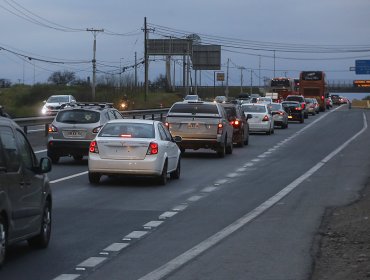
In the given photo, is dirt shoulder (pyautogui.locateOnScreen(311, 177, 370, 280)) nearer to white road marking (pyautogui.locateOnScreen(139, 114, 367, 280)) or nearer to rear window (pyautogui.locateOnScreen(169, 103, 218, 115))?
white road marking (pyautogui.locateOnScreen(139, 114, 367, 280))

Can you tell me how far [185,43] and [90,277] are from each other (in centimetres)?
9959

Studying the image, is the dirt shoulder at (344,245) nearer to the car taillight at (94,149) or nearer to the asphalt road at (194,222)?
the asphalt road at (194,222)

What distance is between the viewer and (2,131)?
402 inches

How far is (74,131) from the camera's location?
25594 mm

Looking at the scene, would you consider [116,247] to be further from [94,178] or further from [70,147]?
[70,147]

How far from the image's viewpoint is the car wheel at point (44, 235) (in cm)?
1162

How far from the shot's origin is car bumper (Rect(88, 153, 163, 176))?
20000mm

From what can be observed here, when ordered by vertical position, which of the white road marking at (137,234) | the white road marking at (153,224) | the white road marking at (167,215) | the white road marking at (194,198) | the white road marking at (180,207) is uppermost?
the white road marking at (137,234)

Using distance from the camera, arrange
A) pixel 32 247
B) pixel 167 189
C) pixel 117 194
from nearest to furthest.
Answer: pixel 32 247 → pixel 117 194 → pixel 167 189

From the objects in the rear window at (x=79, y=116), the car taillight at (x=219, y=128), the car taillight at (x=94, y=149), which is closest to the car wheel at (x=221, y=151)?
the car taillight at (x=219, y=128)

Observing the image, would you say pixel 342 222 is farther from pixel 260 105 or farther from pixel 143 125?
pixel 260 105

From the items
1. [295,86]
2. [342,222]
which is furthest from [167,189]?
[295,86]

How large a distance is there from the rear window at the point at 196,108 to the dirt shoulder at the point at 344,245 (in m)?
13.3

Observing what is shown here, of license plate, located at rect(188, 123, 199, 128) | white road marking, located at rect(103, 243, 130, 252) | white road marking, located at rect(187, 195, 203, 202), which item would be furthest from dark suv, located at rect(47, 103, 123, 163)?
white road marking, located at rect(103, 243, 130, 252)
